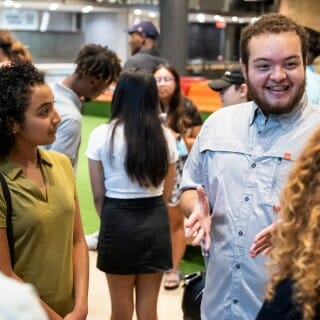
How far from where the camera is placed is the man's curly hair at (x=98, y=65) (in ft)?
11.4

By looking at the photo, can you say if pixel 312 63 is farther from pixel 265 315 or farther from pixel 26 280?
pixel 265 315

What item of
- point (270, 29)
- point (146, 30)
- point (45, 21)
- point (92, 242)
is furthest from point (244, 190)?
point (45, 21)

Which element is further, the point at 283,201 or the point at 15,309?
the point at 283,201

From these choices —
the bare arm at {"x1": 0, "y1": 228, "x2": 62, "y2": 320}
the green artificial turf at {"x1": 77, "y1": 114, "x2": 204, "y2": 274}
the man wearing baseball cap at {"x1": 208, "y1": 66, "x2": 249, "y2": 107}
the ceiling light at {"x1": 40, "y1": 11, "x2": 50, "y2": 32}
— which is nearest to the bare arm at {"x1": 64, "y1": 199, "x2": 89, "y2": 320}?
the bare arm at {"x1": 0, "y1": 228, "x2": 62, "y2": 320}

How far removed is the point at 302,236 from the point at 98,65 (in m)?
2.46

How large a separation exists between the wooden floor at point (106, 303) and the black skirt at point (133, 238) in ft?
3.54

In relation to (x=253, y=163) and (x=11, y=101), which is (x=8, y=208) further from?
(x=253, y=163)

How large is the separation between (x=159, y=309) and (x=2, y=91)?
2454 mm

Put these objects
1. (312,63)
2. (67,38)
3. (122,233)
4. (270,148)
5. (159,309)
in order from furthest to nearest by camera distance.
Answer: (67,38), (159,309), (312,63), (122,233), (270,148)

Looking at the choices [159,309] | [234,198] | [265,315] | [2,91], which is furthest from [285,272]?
[159,309]

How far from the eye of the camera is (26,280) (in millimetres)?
2127

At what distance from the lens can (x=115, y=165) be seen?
3141 mm

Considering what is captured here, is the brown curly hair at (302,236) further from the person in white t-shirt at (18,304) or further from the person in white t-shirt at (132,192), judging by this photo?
the person in white t-shirt at (132,192)

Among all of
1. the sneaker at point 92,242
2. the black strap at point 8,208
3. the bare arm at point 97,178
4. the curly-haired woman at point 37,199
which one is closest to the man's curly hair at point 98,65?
the bare arm at point 97,178
